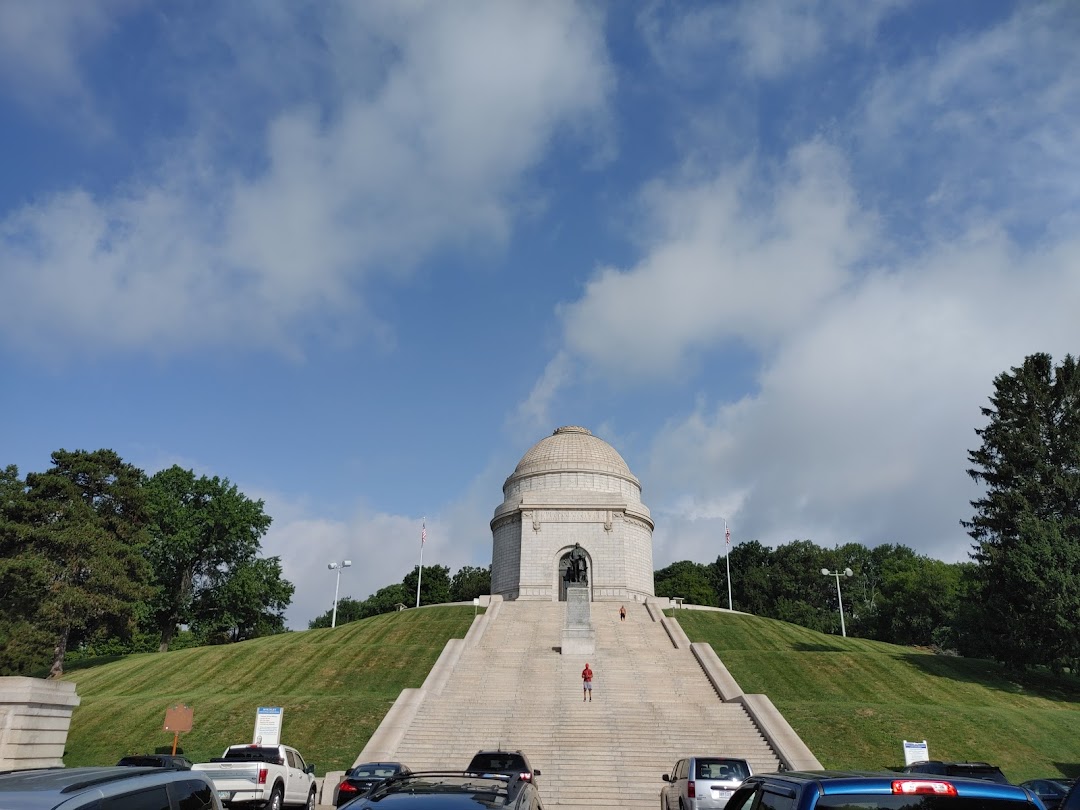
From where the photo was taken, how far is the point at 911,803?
4.79 m

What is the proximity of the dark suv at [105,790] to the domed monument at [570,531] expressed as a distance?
50046 mm

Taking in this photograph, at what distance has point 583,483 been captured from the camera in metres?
64.0

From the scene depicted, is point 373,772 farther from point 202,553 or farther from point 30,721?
point 202,553

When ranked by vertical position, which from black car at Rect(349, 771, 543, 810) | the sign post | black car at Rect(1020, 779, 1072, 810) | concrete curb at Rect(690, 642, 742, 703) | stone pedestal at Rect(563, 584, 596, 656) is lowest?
black car at Rect(1020, 779, 1072, 810)

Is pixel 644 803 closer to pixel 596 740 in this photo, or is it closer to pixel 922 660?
pixel 596 740

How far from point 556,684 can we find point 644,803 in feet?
38.5

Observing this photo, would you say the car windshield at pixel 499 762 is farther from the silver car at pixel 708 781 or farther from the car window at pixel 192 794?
the car window at pixel 192 794

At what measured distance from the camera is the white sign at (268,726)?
934 inches

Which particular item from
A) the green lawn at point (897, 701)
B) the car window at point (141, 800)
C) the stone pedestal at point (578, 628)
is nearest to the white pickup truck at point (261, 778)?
the car window at point (141, 800)

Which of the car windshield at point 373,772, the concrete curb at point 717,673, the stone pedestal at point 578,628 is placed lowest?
the car windshield at point 373,772

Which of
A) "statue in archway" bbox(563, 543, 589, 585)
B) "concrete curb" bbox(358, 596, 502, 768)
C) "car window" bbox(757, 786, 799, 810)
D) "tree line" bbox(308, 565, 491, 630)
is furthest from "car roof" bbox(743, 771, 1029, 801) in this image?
"tree line" bbox(308, 565, 491, 630)

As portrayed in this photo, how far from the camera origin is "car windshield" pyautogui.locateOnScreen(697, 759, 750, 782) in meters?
15.3

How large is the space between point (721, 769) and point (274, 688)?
2434 cm

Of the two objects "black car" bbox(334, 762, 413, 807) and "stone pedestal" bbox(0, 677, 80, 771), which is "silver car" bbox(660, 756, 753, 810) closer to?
"black car" bbox(334, 762, 413, 807)
